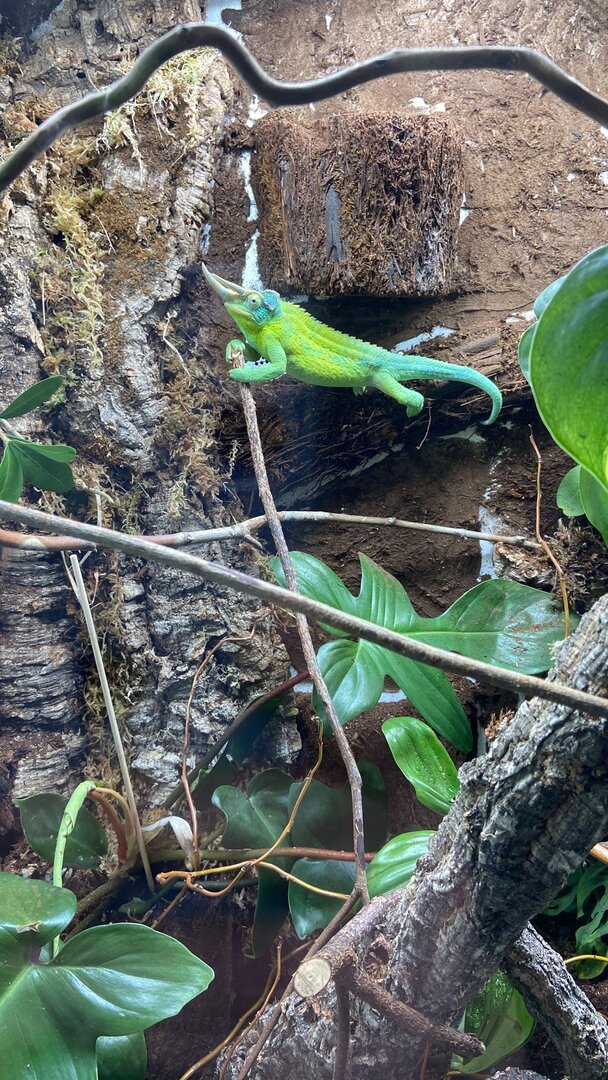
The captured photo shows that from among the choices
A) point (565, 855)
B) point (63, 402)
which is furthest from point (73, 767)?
point (565, 855)

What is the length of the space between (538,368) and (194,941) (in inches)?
45.4

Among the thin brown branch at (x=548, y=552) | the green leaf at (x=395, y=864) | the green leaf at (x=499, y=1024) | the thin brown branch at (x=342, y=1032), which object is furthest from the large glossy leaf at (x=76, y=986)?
the thin brown branch at (x=548, y=552)

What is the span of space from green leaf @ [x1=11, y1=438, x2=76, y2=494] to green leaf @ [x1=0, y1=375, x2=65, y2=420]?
0.15 feet

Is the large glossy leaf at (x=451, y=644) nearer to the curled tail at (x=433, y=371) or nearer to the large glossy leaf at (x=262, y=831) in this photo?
the large glossy leaf at (x=262, y=831)

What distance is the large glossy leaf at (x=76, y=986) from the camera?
68 cm

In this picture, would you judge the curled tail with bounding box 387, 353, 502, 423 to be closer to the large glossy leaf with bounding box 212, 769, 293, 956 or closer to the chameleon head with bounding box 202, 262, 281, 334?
the chameleon head with bounding box 202, 262, 281, 334

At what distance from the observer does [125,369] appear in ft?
4.03

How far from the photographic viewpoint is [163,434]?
125cm

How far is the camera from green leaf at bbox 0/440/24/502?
3.14 ft

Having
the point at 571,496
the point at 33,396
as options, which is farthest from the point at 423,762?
the point at 33,396

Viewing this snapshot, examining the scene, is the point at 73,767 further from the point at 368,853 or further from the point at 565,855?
the point at 565,855

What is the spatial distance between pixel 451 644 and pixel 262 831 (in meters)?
0.45

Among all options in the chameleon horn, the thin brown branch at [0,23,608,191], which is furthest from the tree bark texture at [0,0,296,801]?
the thin brown branch at [0,23,608,191]

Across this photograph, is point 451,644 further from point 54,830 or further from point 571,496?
point 54,830
